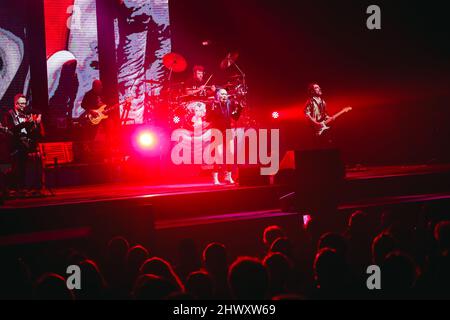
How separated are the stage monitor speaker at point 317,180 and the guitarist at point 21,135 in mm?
3902

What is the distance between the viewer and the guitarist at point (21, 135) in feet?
22.4

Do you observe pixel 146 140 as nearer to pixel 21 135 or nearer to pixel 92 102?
pixel 92 102

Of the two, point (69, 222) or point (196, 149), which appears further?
point (196, 149)

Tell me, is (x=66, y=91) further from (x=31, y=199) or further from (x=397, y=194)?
(x=397, y=194)

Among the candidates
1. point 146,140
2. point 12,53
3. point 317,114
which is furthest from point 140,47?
point 317,114

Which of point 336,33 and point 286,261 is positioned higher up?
point 336,33

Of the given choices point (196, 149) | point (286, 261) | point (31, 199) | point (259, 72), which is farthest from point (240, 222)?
point (259, 72)

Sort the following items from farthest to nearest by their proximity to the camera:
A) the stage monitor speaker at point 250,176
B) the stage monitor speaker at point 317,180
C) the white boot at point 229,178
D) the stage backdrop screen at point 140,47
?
the stage backdrop screen at point 140,47 → the white boot at point 229,178 → the stage monitor speaker at point 250,176 → the stage monitor speaker at point 317,180

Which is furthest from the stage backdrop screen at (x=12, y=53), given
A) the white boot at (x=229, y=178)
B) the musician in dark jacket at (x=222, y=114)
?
the white boot at (x=229, y=178)

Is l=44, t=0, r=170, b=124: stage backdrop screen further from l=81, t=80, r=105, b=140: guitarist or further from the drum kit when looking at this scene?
l=81, t=80, r=105, b=140: guitarist

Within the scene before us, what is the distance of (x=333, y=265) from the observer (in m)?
2.76

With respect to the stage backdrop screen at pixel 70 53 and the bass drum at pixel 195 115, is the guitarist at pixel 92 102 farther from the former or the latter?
the bass drum at pixel 195 115

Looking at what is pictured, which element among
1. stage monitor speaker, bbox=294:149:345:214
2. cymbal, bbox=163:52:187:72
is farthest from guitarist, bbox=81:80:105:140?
stage monitor speaker, bbox=294:149:345:214

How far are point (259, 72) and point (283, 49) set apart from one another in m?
0.71
